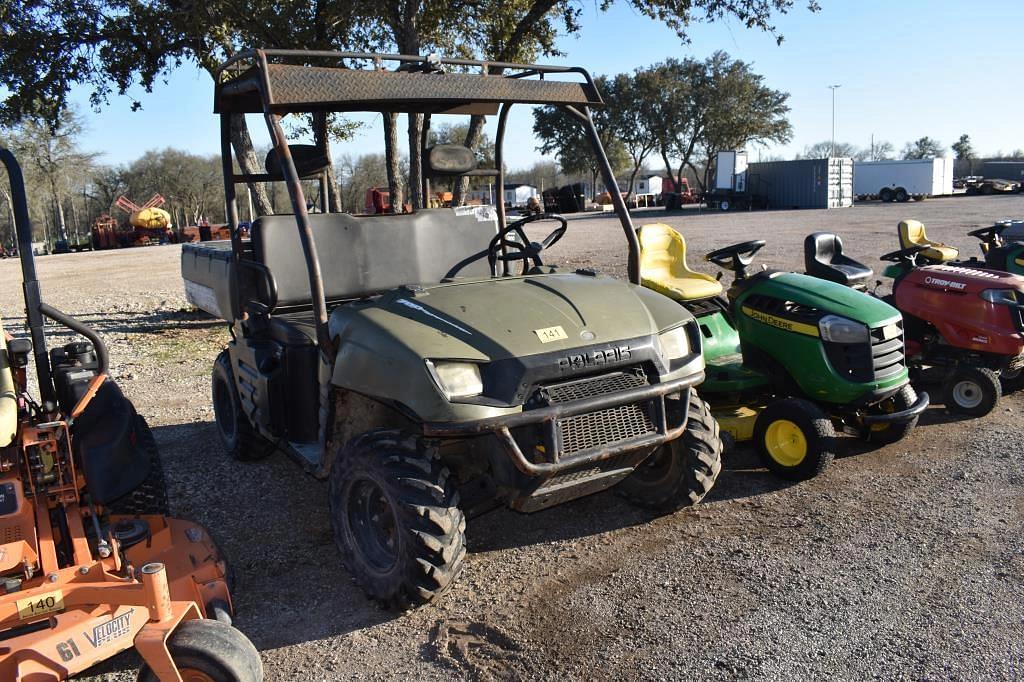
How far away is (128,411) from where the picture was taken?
3.38m

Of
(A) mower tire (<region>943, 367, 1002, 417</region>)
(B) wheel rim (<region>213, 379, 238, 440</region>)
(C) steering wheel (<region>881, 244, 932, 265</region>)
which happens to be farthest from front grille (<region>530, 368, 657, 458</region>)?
(C) steering wheel (<region>881, 244, 932, 265</region>)

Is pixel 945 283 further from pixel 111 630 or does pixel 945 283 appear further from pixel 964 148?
pixel 964 148

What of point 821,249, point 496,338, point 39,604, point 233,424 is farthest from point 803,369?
point 39,604

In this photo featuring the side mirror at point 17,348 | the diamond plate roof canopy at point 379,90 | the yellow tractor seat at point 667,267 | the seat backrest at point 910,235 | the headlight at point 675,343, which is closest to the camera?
the side mirror at point 17,348

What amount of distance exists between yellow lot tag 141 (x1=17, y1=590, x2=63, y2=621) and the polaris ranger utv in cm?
117

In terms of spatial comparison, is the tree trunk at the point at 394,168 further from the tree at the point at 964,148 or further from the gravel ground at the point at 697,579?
the tree at the point at 964,148

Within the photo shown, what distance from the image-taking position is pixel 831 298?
494cm

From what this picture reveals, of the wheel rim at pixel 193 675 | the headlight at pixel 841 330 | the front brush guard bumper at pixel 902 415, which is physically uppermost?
the headlight at pixel 841 330

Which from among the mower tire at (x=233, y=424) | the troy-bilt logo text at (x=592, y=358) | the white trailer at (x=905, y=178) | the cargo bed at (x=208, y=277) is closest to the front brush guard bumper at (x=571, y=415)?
the troy-bilt logo text at (x=592, y=358)

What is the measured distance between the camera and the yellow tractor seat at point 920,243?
284 inches

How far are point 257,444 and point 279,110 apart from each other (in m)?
2.50

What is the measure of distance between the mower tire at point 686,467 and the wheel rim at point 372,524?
4.40ft

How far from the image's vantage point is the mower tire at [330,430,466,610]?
3166 mm

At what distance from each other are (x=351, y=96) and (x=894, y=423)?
358 cm
